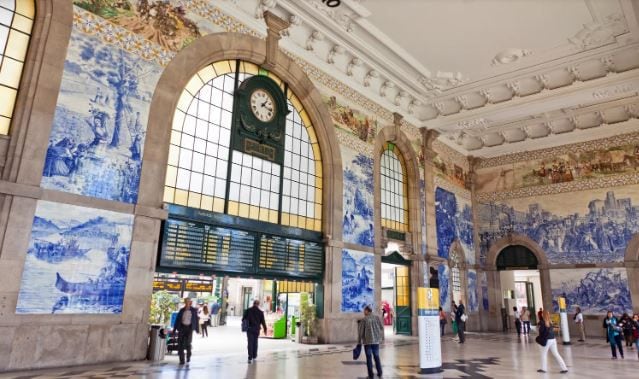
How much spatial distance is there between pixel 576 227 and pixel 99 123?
65.6ft

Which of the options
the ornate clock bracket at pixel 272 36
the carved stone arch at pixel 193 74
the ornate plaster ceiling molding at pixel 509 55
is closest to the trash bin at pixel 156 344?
the carved stone arch at pixel 193 74

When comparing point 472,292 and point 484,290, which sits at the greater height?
point 484,290

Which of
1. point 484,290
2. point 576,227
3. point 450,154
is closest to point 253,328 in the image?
point 450,154

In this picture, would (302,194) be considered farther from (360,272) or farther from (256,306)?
(256,306)

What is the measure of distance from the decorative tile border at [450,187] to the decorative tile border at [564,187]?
1026 mm

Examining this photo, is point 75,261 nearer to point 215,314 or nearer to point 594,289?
point 215,314

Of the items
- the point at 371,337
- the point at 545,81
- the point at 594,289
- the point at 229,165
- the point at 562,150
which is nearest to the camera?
the point at 371,337

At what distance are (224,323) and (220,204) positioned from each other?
14.1 metres

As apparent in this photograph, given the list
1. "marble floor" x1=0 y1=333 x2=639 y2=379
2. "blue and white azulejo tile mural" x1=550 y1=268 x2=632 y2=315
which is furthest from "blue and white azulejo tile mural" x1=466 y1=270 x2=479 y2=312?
"marble floor" x1=0 y1=333 x2=639 y2=379

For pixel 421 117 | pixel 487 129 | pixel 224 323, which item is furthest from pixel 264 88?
pixel 224 323

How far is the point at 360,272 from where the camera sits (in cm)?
1407

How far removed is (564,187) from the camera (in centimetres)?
2027

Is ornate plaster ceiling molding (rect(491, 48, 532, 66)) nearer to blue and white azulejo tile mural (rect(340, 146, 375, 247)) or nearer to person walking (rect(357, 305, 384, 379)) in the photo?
blue and white azulejo tile mural (rect(340, 146, 375, 247))

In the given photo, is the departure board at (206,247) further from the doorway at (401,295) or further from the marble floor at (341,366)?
the doorway at (401,295)
